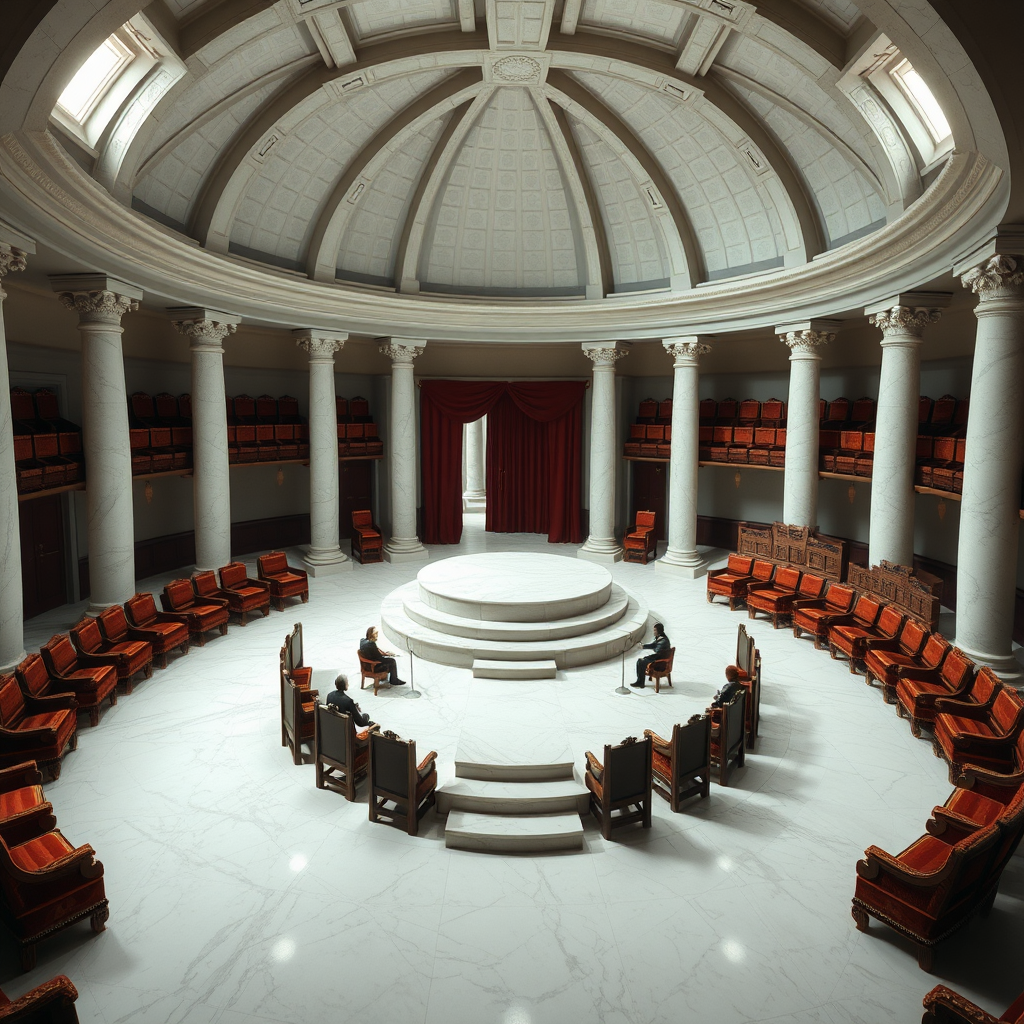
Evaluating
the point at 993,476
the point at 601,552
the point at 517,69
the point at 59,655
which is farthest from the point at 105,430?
the point at 993,476

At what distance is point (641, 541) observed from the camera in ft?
62.1

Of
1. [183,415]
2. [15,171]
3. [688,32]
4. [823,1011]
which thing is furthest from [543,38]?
[823,1011]

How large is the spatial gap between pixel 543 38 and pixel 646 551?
12.1 meters

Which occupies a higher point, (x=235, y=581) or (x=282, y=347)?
(x=282, y=347)

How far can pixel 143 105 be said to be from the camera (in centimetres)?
1009

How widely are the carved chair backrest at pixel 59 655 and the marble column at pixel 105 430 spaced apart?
318 centimetres

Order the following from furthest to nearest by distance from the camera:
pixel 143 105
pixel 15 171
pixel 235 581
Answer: pixel 235 581 < pixel 143 105 < pixel 15 171

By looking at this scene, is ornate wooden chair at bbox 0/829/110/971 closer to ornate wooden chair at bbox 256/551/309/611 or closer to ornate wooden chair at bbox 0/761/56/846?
ornate wooden chair at bbox 0/761/56/846

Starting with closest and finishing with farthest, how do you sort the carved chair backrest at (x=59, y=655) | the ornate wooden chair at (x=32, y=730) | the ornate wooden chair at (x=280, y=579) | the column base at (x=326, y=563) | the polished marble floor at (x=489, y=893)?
the polished marble floor at (x=489, y=893) < the ornate wooden chair at (x=32, y=730) < the carved chair backrest at (x=59, y=655) < the ornate wooden chair at (x=280, y=579) < the column base at (x=326, y=563)

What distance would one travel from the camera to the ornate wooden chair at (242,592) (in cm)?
1316

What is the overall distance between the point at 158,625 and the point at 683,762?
893 cm

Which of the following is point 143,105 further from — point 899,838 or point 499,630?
point 899,838

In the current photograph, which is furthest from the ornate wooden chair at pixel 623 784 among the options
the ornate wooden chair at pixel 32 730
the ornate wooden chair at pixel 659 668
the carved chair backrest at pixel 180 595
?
the carved chair backrest at pixel 180 595

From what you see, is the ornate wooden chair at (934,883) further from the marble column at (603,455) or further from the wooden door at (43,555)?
the wooden door at (43,555)
